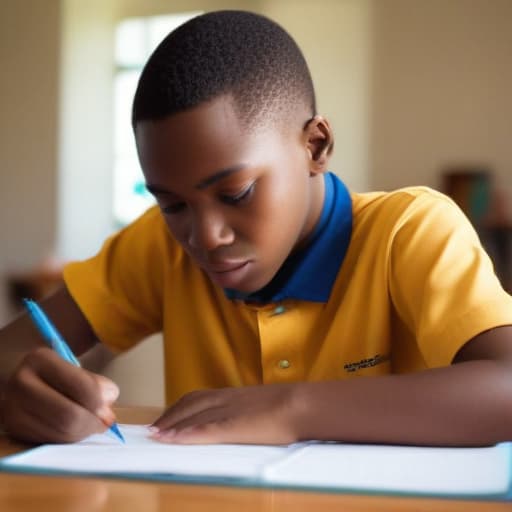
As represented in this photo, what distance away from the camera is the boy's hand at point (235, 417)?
68cm

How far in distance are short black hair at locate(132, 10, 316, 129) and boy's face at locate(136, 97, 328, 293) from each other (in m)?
0.01

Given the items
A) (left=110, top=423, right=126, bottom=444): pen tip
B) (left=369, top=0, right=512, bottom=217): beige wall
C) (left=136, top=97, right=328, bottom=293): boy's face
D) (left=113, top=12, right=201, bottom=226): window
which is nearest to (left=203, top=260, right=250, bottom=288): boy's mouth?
(left=136, top=97, right=328, bottom=293): boy's face

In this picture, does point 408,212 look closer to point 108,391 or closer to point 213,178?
point 213,178

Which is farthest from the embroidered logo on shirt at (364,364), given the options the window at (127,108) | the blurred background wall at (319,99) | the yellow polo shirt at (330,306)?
the window at (127,108)

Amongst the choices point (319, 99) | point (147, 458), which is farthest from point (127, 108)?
point (147, 458)

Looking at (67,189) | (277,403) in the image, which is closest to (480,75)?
(67,189)

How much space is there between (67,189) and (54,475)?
4.14m

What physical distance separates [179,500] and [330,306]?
0.51 m

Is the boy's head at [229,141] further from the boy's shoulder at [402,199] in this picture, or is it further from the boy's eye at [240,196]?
the boy's shoulder at [402,199]

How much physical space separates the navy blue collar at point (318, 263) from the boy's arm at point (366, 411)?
9.3 inches

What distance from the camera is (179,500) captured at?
493 millimetres

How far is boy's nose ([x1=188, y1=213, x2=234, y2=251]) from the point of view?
79cm

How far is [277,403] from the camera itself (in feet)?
2.31

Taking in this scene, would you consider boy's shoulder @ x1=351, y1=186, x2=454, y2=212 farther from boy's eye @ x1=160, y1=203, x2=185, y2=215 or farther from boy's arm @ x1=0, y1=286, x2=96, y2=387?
boy's arm @ x1=0, y1=286, x2=96, y2=387
